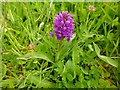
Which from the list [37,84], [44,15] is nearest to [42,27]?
[44,15]

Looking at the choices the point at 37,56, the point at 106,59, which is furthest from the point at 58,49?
the point at 106,59

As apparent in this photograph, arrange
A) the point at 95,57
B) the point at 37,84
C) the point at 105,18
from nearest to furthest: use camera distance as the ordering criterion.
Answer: the point at 37,84
the point at 95,57
the point at 105,18

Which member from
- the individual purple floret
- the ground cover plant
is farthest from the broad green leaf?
the individual purple floret

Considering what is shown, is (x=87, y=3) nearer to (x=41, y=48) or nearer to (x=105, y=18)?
(x=105, y=18)

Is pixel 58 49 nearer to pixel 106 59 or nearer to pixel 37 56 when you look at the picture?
pixel 37 56

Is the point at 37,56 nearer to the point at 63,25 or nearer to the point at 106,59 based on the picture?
the point at 63,25

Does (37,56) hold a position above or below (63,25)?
below

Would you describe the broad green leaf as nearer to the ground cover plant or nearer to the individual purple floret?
the ground cover plant

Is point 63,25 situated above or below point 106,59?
above
